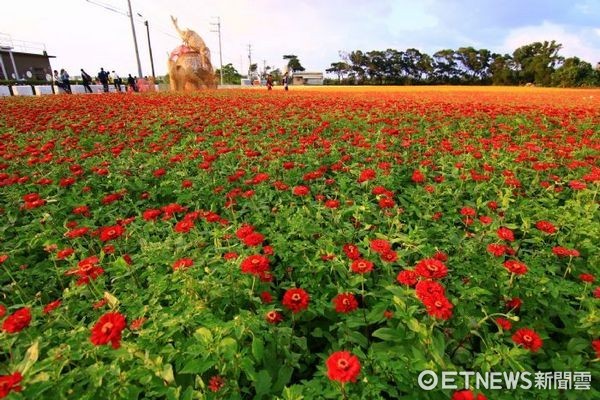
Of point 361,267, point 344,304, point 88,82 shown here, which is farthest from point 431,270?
point 88,82

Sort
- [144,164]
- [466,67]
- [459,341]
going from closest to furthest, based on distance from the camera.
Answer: [459,341] → [144,164] → [466,67]

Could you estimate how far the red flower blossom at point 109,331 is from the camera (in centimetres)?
135

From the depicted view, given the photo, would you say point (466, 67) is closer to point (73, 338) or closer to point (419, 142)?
point (419, 142)

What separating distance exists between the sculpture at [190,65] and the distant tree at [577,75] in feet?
148

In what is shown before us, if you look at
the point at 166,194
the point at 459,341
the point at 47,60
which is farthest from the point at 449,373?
the point at 47,60

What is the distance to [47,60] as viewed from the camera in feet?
157

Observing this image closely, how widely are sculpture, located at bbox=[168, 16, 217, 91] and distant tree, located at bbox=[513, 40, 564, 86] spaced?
158 ft

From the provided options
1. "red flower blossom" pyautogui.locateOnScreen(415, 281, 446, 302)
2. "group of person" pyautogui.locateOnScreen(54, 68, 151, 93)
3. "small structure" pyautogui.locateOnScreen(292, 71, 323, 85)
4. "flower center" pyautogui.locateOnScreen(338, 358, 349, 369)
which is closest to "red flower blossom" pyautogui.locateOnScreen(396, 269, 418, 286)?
"red flower blossom" pyautogui.locateOnScreen(415, 281, 446, 302)

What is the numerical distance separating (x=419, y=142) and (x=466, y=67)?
77752 millimetres

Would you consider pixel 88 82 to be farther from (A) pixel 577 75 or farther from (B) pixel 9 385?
(A) pixel 577 75

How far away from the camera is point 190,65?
28.4 metres

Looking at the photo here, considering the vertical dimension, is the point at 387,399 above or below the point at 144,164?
below

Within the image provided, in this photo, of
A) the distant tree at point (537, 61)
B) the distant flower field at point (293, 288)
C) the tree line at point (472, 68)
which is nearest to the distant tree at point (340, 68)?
the tree line at point (472, 68)

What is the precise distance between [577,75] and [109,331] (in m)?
58.5
